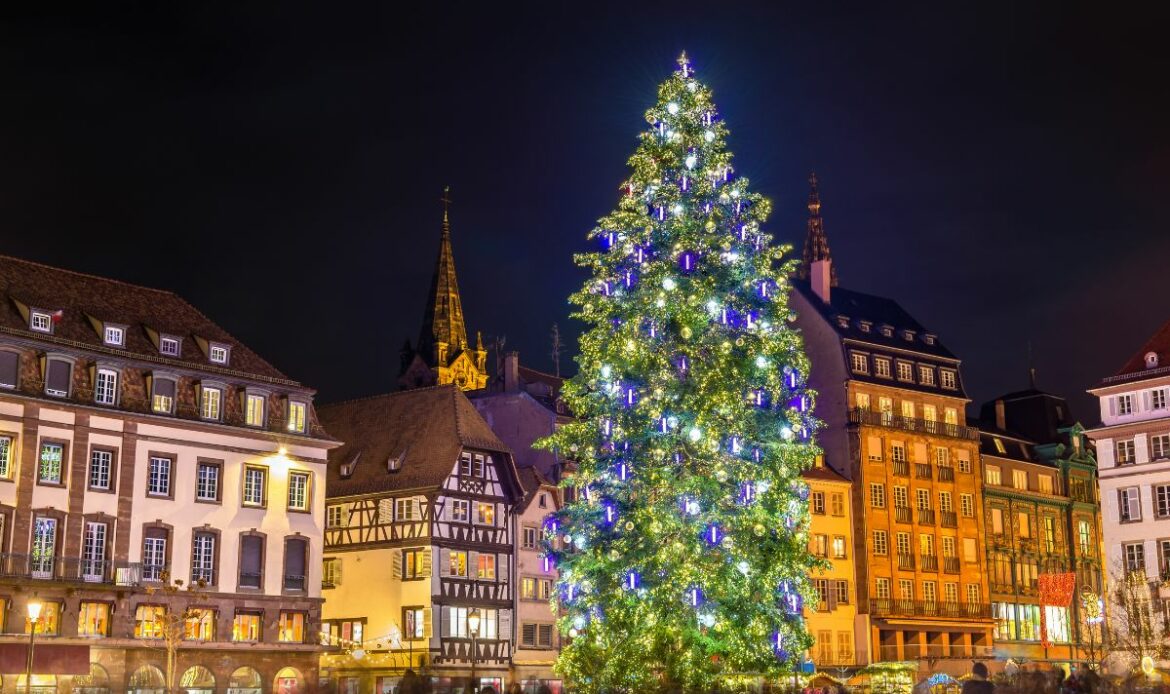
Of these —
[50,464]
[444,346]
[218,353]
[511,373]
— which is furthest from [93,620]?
[444,346]

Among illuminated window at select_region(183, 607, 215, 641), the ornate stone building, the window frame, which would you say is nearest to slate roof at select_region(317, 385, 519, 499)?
illuminated window at select_region(183, 607, 215, 641)

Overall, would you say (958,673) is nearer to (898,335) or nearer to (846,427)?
(846,427)

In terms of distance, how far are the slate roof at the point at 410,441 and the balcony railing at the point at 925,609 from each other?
77.7ft

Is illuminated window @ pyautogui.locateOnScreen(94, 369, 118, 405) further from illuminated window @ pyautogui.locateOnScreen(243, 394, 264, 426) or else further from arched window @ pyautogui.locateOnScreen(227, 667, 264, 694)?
arched window @ pyautogui.locateOnScreen(227, 667, 264, 694)

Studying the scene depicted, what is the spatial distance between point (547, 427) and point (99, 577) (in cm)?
3078

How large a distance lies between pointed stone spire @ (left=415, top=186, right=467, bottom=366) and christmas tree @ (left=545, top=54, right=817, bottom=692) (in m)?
102

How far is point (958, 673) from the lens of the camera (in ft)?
269

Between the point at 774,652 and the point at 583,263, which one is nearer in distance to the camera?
the point at 774,652

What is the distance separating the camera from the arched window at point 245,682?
58188 mm

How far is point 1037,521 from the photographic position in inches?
3802

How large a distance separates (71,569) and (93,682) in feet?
13.9

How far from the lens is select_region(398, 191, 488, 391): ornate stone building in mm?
142000

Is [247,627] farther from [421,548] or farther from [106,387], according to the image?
[421,548]

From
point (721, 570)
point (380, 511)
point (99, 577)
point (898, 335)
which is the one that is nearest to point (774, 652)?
point (721, 570)
